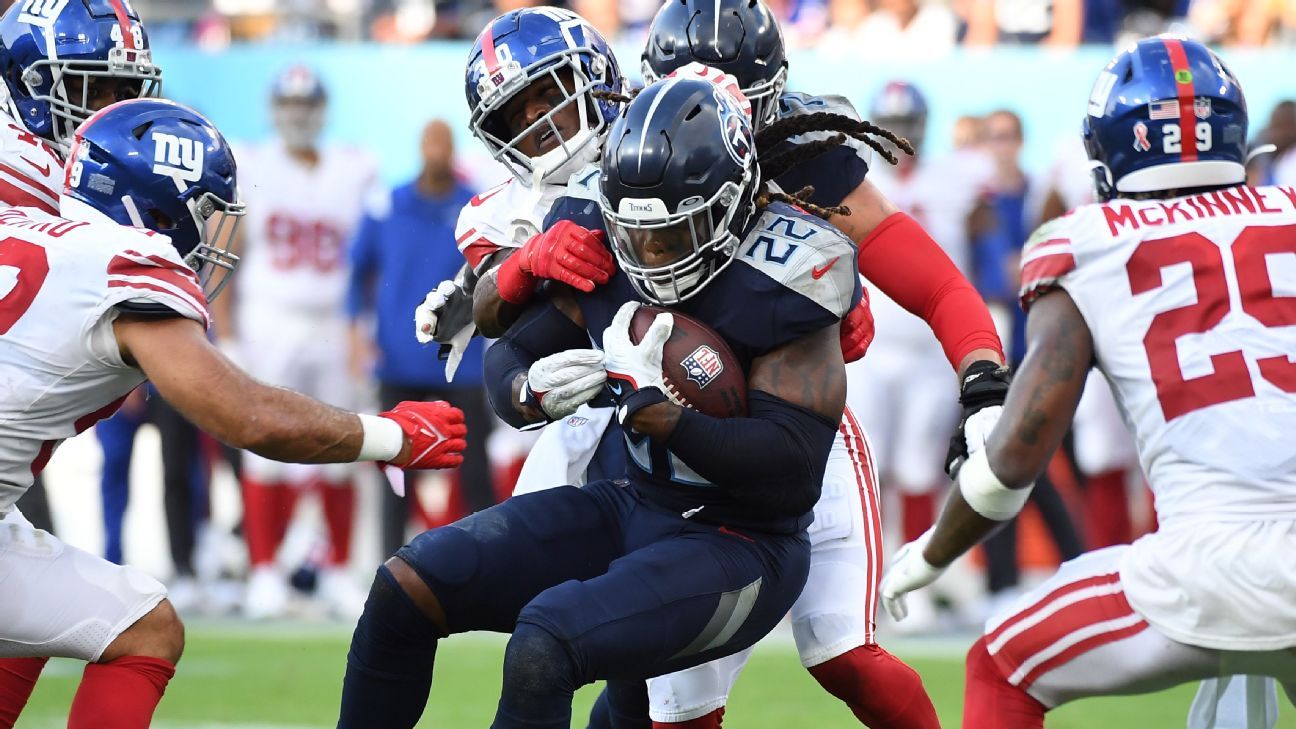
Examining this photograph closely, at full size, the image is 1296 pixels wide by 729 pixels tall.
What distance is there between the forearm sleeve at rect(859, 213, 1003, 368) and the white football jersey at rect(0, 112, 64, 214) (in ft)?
6.84

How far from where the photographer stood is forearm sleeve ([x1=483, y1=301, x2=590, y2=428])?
3.71 m

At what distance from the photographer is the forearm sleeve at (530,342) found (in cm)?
371

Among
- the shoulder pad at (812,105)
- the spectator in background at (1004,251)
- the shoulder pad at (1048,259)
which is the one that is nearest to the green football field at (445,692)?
the spectator in background at (1004,251)

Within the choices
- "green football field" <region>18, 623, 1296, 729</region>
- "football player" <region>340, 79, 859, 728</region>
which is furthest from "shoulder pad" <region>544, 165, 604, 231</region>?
"green football field" <region>18, 623, 1296, 729</region>

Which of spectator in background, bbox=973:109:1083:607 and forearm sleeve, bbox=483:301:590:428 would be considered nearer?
forearm sleeve, bbox=483:301:590:428

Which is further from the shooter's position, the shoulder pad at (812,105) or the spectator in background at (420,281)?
the spectator in background at (420,281)

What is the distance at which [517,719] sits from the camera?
10.4ft

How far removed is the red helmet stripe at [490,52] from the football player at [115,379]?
2.35ft

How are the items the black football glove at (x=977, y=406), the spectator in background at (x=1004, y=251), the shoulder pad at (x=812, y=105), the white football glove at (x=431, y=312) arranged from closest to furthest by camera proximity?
the black football glove at (x=977, y=406) → the shoulder pad at (x=812, y=105) → the white football glove at (x=431, y=312) → the spectator in background at (x=1004, y=251)

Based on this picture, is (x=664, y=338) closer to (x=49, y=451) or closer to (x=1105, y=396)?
(x=49, y=451)

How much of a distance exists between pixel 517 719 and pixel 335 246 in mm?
5284

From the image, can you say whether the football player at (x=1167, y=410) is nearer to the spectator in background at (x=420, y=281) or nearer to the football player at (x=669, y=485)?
the football player at (x=669, y=485)

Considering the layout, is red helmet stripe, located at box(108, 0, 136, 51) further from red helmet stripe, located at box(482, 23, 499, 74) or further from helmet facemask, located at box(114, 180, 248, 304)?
red helmet stripe, located at box(482, 23, 499, 74)

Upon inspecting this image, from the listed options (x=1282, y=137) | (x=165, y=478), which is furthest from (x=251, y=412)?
(x=1282, y=137)
